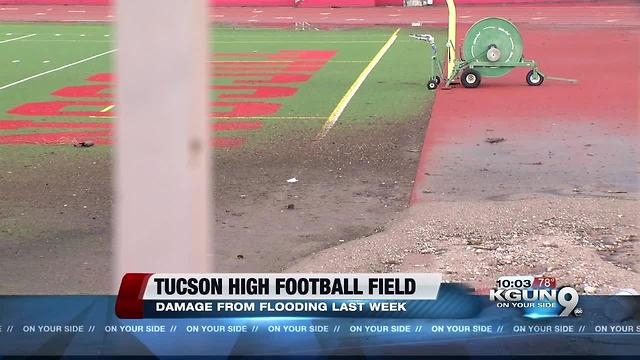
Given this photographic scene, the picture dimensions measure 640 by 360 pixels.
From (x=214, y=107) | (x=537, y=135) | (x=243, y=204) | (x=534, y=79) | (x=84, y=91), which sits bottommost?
(x=84, y=91)

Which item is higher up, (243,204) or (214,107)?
A: (243,204)

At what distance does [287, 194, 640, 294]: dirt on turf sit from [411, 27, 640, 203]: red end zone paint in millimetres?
796

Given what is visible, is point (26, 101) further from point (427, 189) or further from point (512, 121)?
point (427, 189)

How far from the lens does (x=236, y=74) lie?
2180 cm

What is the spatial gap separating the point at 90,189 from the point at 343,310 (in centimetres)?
874

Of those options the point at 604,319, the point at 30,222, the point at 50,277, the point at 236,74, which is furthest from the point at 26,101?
the point at 604,319

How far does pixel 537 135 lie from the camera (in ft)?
46.3

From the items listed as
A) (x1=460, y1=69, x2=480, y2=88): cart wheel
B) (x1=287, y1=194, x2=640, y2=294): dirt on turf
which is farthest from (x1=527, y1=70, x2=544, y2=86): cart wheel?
(x1=287, y1=194, x2=640, y2=294): dirt on turf

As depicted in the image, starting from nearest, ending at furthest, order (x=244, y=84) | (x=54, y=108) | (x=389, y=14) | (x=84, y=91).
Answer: (x=54, y=108) < (x=84, y=91) < (x=244, y=84) < (x=389, y=14)

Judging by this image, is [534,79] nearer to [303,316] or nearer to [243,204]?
[243,204]

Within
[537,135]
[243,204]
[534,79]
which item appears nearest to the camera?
[243,204]

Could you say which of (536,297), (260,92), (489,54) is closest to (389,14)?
(489,54)

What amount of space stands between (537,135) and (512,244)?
605 centimetres

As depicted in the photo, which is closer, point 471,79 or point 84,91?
point 471,79
